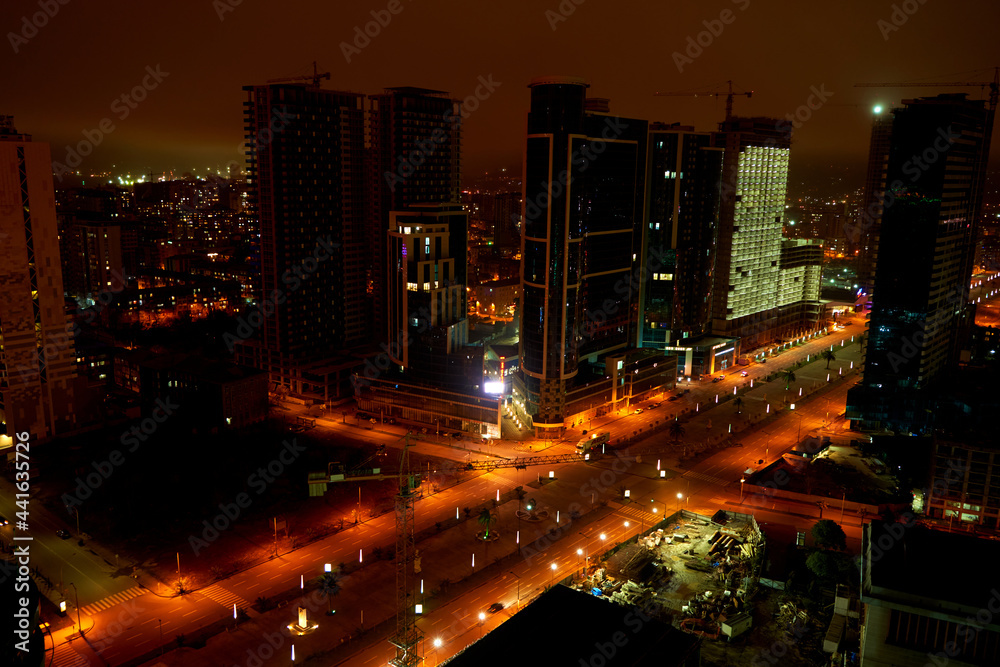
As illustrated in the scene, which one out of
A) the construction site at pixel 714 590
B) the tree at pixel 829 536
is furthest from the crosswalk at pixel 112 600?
the tree at pixel 829 536

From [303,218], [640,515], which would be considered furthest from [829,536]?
[303,218]

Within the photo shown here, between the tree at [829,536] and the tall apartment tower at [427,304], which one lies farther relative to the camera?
the tall apartment tower at [427,304]

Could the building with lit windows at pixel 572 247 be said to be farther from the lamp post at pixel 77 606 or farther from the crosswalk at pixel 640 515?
the lamp post at pixel 77 606

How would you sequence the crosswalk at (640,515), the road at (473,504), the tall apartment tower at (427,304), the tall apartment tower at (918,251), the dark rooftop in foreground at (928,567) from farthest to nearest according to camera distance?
the tall apartment tower at (427,304), the tall apartment tower at (918,251), the crosswalk at (640,515), the road at (473,504), the dark rooftop in foreground at (928,567)

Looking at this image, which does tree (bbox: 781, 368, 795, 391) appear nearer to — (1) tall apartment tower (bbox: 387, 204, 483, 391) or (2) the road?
(2) the road

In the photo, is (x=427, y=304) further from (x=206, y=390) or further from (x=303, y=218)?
(x=206, y=390)

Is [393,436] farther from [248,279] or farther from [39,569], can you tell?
[248,279]
